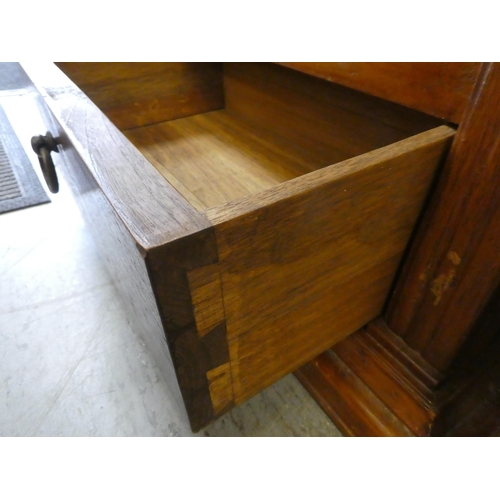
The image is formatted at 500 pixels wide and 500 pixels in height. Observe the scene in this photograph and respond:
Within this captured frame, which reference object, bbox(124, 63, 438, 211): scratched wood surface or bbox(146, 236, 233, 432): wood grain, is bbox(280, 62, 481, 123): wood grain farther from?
bbox(146, 236, 233, 432): wood grain

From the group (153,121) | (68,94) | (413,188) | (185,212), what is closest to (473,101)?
(413,188)

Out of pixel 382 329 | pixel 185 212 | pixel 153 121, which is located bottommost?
pixel 382 329

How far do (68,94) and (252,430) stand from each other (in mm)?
593

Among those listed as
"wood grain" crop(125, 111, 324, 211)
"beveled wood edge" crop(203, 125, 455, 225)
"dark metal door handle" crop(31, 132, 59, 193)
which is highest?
"beveled wood edge" crop(203, 125, 455, 225)

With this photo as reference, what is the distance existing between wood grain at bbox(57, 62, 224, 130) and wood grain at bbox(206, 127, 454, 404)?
1.96ft

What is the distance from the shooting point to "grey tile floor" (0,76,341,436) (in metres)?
0.64

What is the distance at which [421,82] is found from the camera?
389mm

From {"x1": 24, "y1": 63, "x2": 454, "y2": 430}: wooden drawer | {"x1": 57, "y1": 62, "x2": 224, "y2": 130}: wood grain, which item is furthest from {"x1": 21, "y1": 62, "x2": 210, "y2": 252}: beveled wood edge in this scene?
{"x1": 57, "y1": 62, "x2": 224, "y2": 130}: wood grain

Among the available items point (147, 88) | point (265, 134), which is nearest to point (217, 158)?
point (265, 134)

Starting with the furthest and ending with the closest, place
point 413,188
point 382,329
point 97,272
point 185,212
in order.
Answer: point 97,272
point 382,329
point 413,188
point 185,212

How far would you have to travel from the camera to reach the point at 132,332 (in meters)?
0.81

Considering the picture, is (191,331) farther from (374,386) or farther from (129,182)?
(374,386)

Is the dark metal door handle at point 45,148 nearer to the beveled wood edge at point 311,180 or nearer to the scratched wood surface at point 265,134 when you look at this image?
→ the scratched wood surface at point 265,134
